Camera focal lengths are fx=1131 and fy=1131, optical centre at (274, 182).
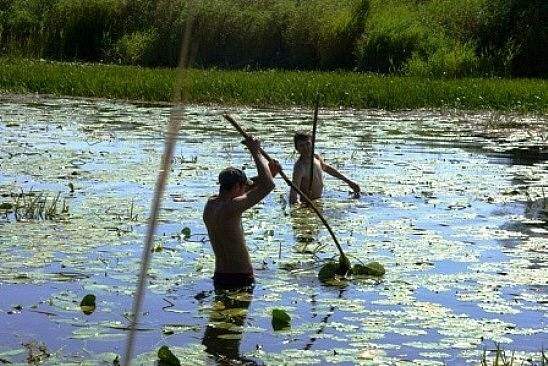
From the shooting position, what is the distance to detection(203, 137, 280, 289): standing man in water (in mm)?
7680

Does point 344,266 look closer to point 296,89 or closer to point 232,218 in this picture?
point 232,218

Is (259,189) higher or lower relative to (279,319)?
higher

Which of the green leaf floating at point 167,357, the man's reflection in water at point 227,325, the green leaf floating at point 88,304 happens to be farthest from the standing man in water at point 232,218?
the green leaf floating at point 167,357

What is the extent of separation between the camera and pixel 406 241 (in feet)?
31.9

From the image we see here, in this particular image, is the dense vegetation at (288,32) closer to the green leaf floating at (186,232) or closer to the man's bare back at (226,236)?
the green leaf floating at (186,232)

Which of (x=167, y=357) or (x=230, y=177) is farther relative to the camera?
(x=230, y=177)

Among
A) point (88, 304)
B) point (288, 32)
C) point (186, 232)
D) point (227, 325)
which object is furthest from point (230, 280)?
point (288, 32)

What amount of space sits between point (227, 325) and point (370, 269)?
1.65 metres

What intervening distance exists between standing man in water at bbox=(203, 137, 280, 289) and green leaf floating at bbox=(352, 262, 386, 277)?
83 cm

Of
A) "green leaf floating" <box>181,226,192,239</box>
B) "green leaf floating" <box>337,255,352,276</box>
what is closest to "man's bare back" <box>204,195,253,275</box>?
"green leaf floating" <box>337,255,352,276</box>

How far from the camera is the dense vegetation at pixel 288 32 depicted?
32406mm

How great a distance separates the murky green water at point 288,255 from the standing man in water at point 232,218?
0.16 meters

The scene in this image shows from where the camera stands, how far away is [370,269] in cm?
815

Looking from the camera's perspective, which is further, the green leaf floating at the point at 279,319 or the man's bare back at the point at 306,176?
the man's bare back at the point at 306,176
